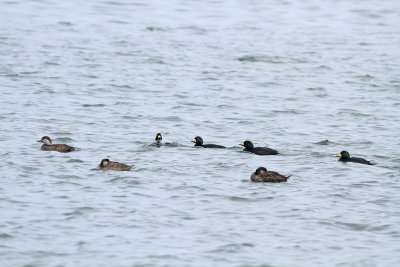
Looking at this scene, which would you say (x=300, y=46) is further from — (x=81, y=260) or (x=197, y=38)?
(x=81, y=260)

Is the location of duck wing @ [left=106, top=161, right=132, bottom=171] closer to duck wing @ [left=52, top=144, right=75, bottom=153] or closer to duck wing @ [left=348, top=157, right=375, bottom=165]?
duck wing @ [left=52, top=144, right=75, bottom=153]

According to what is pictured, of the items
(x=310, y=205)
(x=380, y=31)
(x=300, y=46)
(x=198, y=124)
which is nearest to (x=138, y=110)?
(x=198, y=124)

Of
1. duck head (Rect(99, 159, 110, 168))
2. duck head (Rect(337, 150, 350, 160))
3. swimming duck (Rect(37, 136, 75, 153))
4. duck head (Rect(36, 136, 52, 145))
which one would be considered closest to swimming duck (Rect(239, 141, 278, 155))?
duck head (Rect(337, 150, 350, 160))

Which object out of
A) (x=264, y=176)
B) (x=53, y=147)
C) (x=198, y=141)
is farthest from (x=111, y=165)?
(x=198, y=141)

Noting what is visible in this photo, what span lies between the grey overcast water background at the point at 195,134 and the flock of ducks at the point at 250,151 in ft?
0.56

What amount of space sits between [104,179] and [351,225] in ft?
18.0

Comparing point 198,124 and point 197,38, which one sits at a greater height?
point 197,38

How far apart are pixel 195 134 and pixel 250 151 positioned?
9.67 feet

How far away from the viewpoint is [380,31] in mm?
45469

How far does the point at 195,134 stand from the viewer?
24.3 meters

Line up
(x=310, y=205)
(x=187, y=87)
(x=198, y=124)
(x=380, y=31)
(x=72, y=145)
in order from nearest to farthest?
(x=310, y=205) < (x=72, y=145) < (x=198, y=124) < (x=187, y=87) < (x=380, y=31)

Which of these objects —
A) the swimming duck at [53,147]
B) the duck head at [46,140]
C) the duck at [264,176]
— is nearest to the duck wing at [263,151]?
the duck at [264,176]

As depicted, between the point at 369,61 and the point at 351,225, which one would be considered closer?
the point at 351,225

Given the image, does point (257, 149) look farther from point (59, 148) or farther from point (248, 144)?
point (59, 148)
